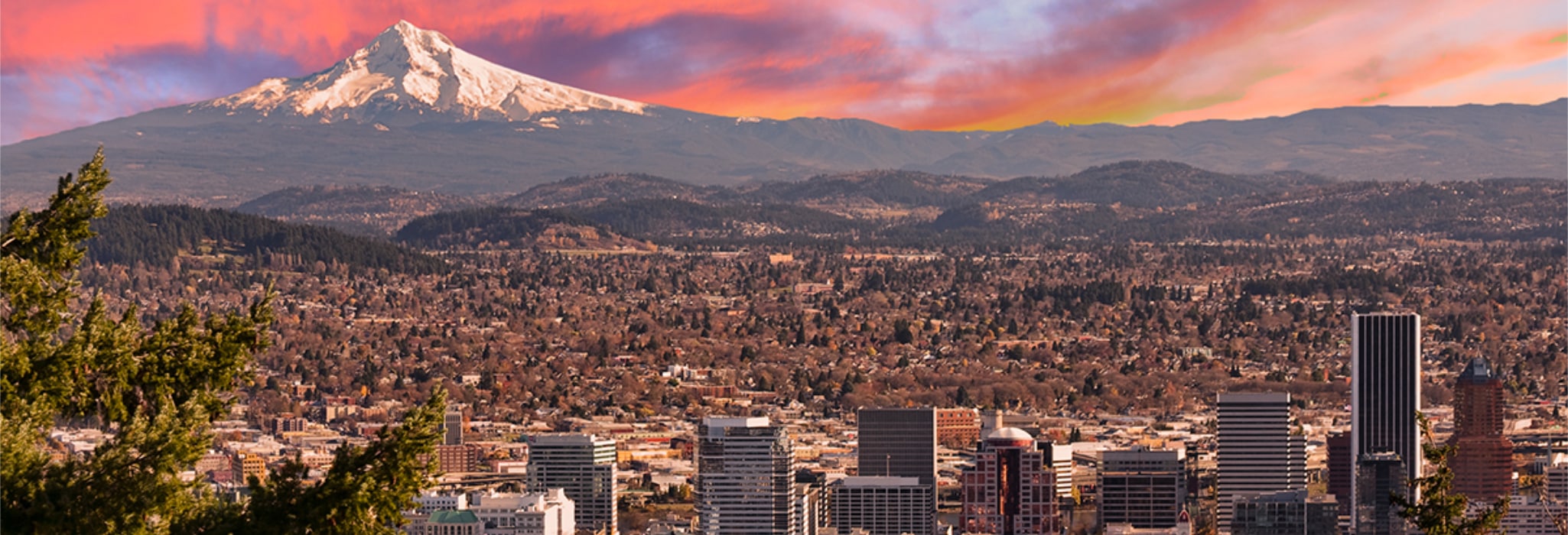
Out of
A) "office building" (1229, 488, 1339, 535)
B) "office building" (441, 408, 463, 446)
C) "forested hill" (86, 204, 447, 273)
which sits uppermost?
"forested hill" (86, 204, 447, 273)

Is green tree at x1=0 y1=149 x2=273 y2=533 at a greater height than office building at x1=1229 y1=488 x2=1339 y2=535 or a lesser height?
greater

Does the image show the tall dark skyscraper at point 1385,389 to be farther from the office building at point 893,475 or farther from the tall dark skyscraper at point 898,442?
the tall dark skyscraper at point 898,442

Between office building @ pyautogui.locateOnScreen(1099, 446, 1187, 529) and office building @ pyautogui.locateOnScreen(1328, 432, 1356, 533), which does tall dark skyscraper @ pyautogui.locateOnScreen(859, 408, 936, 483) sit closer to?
office building @ pyautogui.locateOnScreen(1099, 446, 1187, 529)

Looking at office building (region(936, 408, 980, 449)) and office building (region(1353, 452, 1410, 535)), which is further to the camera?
office building (region(936, 408, 980, 449))

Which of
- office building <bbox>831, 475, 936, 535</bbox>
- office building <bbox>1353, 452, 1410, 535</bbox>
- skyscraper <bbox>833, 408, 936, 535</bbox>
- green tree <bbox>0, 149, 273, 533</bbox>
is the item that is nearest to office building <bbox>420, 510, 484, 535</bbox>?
office building <bbox>831, 475, 936, 535</bbox>

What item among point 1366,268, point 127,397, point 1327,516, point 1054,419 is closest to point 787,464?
point 1327,516

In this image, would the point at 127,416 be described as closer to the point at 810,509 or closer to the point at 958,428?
the point at 810,509

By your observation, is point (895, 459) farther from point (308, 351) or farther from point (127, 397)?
point (127, 397)

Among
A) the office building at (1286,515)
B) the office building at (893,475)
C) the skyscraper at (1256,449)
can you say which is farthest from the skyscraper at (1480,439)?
the office building at (893,475)
